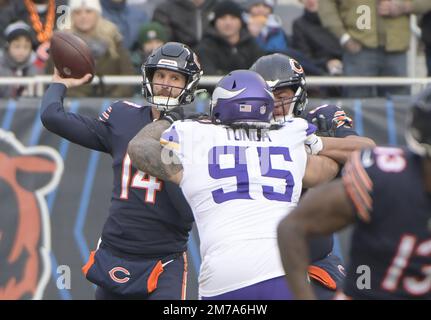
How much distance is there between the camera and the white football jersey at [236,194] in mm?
4816

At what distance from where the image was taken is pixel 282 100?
5805 millimetres

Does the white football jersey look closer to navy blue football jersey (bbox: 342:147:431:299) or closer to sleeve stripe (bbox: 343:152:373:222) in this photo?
navy blue football jersey (bbox: 342:147:431:299)

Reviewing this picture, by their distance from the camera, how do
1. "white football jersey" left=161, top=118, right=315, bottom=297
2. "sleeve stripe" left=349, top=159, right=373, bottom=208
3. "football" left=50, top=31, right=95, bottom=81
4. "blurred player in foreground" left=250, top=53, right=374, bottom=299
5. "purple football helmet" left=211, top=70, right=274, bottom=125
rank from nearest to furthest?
"sleeve stripe" left=349, top=159, right=373, bottom=208
"white football jersey" left=161, top=118, right=315, bottom=297
"purple football helmet" left=211, top=70, right=274, bottom=125
"blurred player in foreground" left=250, top=53, right=374, bottom=299
"football" left=50, top=31, right=95, bottom=81

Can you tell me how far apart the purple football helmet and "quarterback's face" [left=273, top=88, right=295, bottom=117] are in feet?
1.60

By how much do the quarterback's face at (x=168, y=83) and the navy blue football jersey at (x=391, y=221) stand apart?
2.18 m

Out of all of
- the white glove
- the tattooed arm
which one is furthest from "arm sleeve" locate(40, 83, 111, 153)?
the white glove

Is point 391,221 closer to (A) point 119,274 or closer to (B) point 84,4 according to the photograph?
(A) point 119,274

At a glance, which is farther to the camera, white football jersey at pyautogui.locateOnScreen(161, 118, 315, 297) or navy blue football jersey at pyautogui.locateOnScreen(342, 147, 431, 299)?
white football jersey at pyautogui.locateOnScreen(161, 118, 315, 297)

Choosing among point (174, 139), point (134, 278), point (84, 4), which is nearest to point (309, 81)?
point (84, 4)

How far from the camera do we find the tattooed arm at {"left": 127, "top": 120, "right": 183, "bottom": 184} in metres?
5.07

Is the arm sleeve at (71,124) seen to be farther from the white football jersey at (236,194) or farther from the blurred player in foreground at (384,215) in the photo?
the blurred player in foreground at (384,215)

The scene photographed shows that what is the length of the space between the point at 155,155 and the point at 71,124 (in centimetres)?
94

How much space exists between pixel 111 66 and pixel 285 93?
126 inches
